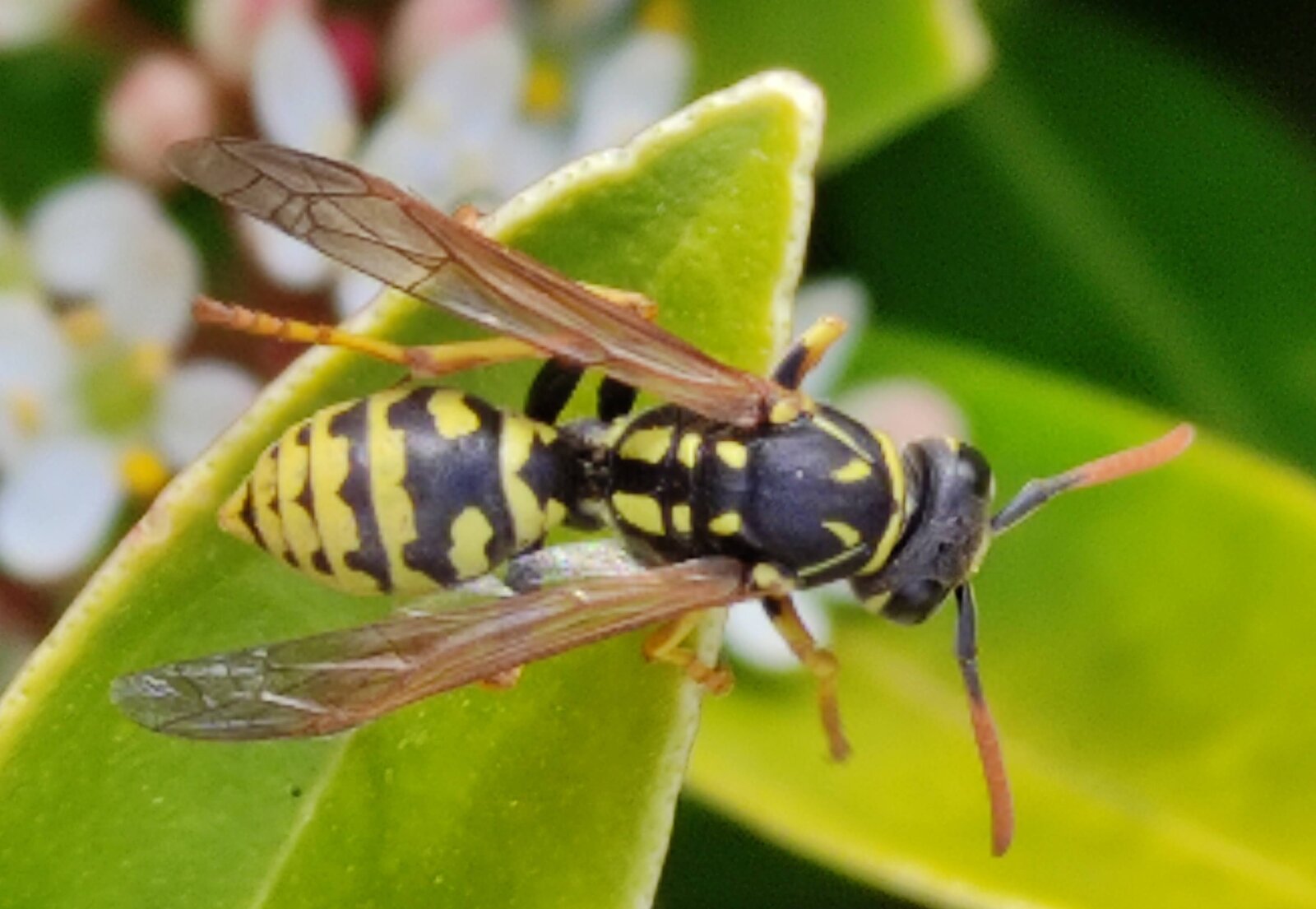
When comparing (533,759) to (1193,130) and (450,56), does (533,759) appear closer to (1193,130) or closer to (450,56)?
(450,56)

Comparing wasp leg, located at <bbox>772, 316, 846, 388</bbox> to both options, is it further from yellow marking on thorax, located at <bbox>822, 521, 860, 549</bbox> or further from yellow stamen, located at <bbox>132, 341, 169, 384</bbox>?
yellow stamen, located at <bbox>132, 341, 169, 384</bbox>

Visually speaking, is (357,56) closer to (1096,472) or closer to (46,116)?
(46,116)

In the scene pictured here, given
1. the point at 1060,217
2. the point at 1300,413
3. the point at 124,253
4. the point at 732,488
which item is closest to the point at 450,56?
the point at 124,253

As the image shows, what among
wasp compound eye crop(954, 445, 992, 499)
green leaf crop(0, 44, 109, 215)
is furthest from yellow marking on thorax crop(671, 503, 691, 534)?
green leaf crop(0, 44, 109, 215)

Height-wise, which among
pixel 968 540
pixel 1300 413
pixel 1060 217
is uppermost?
pixel 968 540

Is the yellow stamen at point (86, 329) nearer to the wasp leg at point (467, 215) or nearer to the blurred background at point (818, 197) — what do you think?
the blurred background at point (818, 197)

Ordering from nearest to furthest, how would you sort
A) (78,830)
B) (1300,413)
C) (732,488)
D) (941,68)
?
(78,830) < (732,488) < (941,68) < (1300,413)

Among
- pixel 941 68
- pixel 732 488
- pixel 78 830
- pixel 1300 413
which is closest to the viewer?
pixel 78 830
